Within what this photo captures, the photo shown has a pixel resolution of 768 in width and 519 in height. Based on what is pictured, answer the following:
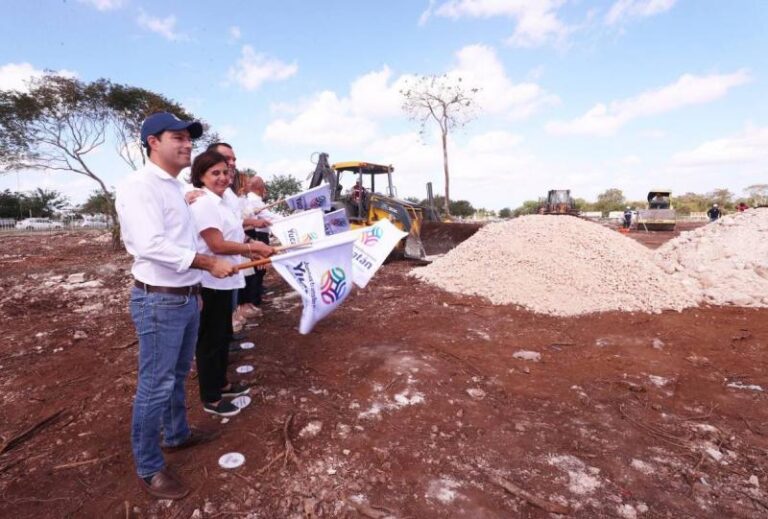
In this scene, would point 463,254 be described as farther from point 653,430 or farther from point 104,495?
point 104,495

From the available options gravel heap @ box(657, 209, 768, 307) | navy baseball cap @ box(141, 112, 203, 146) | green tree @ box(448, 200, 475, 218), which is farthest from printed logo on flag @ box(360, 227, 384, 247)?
green tree @ box(448, 200, 475, 218)

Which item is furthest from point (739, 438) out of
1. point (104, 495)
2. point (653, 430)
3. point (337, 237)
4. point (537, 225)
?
point (537, 225)

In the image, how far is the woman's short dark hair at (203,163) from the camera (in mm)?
2783

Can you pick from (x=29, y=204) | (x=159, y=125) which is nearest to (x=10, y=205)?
→ (x=29, y=204)

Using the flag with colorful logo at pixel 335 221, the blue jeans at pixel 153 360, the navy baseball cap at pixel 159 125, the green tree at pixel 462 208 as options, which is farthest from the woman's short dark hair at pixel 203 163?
the green tree at pixel 462 208

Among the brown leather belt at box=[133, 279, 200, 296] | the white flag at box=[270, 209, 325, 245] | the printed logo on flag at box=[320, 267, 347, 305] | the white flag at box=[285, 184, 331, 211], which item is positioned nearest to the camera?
the brown leather belt at box=[133, 279, 200, 296]

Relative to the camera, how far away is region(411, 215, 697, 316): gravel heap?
607cm

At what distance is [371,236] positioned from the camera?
3.22 metres

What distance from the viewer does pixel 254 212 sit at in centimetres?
496

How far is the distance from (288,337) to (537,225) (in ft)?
19.0

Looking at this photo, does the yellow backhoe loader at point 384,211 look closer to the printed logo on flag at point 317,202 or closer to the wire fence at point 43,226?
the printed logo on flag at point 317,202

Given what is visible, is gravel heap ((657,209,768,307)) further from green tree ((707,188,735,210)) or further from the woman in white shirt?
green tree ((707,188,735,210))

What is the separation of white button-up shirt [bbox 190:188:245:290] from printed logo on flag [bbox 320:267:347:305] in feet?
2.27

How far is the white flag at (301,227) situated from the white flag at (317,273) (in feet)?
4.28
